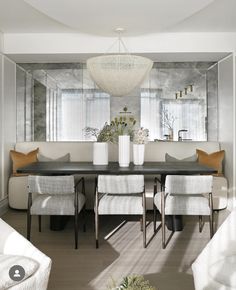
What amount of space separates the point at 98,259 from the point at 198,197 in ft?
3.82

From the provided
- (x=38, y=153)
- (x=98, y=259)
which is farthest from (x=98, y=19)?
(x=98, y=259)

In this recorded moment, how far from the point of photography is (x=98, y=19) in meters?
4.31

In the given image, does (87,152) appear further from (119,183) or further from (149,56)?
(119,183)

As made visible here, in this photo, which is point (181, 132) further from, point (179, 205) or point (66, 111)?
point (179, 205)

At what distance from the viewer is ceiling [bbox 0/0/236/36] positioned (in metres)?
3.77

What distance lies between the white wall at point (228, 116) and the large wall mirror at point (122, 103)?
0.57 m

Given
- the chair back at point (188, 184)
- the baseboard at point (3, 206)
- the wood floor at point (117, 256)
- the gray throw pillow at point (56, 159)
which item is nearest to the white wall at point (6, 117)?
the baseboard at point (3, 206)

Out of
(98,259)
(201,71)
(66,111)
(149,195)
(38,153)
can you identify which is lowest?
(98,259)

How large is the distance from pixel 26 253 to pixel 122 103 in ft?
15.5

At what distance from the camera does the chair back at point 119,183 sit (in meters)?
3.48

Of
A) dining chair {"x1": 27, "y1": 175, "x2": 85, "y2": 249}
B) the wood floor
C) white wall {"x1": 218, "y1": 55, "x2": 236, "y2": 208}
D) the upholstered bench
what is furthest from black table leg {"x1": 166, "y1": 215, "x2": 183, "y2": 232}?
white wall {"x1": 218, "y1": 55, "x2": 236, "y2": 208}

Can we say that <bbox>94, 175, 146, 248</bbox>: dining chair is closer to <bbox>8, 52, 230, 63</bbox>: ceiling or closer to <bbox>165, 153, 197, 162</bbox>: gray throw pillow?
<bbox>165, 153, 197, 162</bbox>: gray throw pillow

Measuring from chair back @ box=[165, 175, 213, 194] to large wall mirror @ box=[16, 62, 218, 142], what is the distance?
315cm

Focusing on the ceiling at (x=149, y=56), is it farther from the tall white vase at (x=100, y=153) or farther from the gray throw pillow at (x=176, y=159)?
the tall white vase at (x=100, y=153)
